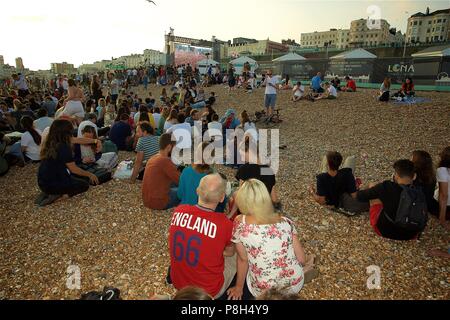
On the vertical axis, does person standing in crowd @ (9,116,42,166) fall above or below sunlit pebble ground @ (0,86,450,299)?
above

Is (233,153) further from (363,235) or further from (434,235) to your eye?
(434,235)

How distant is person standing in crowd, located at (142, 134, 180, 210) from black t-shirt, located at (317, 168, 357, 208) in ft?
9.69

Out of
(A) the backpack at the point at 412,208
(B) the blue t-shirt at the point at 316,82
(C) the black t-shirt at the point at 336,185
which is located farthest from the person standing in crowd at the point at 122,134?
(B) the blue t-shirt at the point at 316,82

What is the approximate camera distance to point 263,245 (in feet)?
9.37

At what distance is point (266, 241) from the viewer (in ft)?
9.33

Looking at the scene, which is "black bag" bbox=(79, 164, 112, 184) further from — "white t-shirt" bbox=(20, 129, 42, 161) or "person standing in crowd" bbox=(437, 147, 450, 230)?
"person standing in crowd" bbox=(437, 147, 450, 230)

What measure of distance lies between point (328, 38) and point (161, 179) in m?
183

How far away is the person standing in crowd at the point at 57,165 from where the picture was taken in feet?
18.6

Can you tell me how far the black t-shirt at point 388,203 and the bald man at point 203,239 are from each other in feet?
9.53

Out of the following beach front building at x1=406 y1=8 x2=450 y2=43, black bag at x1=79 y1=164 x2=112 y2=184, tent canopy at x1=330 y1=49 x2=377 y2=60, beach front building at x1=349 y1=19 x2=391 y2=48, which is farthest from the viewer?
beach front building at x1=349 y1=19 x2=391 y2=48

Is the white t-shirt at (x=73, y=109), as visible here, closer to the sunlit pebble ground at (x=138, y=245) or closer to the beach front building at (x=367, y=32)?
the sunlit pebble ground at (x=138, y=245)

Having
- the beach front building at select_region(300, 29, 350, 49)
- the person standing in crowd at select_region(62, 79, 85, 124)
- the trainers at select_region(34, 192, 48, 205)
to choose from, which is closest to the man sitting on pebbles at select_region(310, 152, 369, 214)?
the trainers at select_region(34, 192, 48, 205)

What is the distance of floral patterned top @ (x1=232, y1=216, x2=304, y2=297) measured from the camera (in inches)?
112

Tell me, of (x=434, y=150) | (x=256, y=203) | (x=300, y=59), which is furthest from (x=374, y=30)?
(x=256, y=203)
